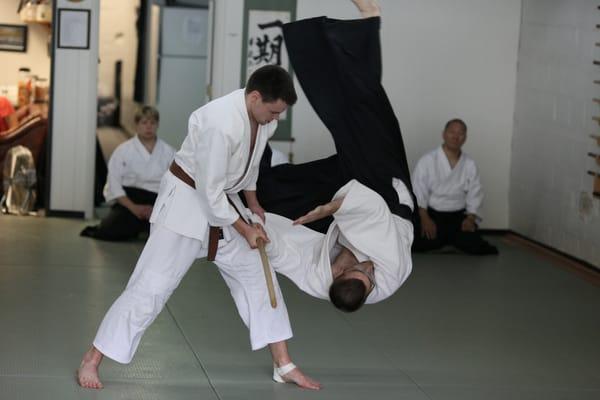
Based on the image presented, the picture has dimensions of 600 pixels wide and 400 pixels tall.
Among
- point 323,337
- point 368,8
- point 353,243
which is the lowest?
point 323,337

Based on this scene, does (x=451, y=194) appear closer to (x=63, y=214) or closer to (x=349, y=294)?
(x=63, y=214)

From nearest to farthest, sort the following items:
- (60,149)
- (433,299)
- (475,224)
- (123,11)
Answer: (433,299), (475,224), (60,149), (123,11)

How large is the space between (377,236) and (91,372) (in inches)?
45.2

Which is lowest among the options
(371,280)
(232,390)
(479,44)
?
(232,390)

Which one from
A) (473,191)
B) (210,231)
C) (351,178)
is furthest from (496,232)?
(210,231)

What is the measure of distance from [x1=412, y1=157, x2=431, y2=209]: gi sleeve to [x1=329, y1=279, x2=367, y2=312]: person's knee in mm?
3519

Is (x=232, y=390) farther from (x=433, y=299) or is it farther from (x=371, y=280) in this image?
(x=433, y=299)

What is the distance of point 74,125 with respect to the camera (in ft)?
24.4

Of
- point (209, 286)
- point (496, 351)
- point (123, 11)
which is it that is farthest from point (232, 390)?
point (123, 11)

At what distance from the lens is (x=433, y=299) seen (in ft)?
18.5

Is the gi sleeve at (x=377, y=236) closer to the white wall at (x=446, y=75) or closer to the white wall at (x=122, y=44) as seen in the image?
the white wall at (x=446, y=75)

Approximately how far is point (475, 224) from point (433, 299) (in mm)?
1497

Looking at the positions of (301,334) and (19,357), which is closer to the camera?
(19,357)

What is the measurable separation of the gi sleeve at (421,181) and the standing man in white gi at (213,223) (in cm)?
323
